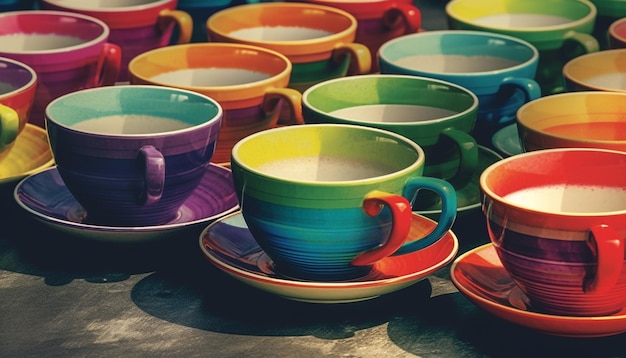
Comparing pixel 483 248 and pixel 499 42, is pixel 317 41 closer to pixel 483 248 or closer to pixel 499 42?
pixel 499 42

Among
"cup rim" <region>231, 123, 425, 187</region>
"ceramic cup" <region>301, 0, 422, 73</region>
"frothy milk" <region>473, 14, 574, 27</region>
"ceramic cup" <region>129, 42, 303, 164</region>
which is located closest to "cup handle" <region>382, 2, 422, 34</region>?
"ceramic cup" <region>301, 0, 422, 73</region>

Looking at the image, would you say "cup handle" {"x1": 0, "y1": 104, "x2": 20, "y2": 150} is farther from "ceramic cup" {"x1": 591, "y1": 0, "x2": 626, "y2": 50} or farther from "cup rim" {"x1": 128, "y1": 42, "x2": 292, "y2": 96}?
"ceramic cup" {"x1": 591, "y1": 0, "x2": 626, "y2": 50}

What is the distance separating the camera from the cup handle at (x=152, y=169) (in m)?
1.06

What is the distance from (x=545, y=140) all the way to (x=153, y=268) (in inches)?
13.7

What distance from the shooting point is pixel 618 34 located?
1.43m

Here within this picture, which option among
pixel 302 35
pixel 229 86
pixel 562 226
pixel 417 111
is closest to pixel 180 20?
pixel 302 35

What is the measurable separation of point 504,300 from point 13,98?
1.66ft

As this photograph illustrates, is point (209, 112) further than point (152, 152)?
Yes

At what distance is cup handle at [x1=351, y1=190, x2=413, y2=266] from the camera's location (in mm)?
956

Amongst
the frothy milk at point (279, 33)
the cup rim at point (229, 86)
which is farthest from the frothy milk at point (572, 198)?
the frothy milk at point (279, 33)

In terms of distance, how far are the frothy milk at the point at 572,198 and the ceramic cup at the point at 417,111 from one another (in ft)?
0.39

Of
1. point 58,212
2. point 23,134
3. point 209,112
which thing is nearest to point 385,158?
point 209,112

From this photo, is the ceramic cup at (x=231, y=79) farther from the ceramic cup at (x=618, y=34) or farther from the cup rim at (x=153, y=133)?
the ceramic cup at (x=618, y=34)

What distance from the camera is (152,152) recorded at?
1059 millimetres
